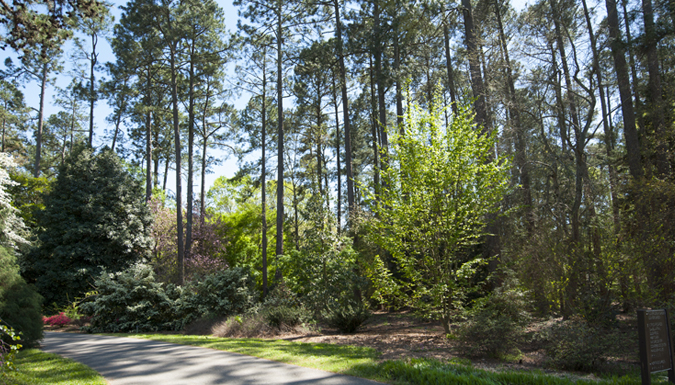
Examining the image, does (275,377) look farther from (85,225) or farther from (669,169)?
(85,225)

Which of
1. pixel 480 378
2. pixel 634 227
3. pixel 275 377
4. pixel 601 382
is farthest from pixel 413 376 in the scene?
pixel 634 227

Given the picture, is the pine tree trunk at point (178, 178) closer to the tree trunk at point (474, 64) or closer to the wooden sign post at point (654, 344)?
the tree trunk at point (474, 64)

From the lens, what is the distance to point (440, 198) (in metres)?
10.0

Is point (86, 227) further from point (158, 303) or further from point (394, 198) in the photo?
point (394, 198)

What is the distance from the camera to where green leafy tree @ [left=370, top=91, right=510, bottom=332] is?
994cm

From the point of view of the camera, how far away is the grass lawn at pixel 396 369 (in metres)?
5.59

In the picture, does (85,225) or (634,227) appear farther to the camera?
(85,225)

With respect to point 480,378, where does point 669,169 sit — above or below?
above

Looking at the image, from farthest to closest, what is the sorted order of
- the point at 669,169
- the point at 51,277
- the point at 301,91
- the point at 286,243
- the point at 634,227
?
the point at 286,243
the point at 301,91
the point at 51,277
the point at 669,169
the point at 634,227

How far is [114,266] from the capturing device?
2058 centimetres

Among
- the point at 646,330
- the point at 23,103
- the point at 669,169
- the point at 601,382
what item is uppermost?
the point at 23,103

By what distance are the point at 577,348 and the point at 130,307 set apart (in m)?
15.1

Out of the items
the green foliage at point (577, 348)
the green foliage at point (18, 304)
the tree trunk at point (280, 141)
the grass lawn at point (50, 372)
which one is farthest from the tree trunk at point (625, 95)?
the green foliage at point (18, 304)

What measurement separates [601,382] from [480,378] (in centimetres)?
175
